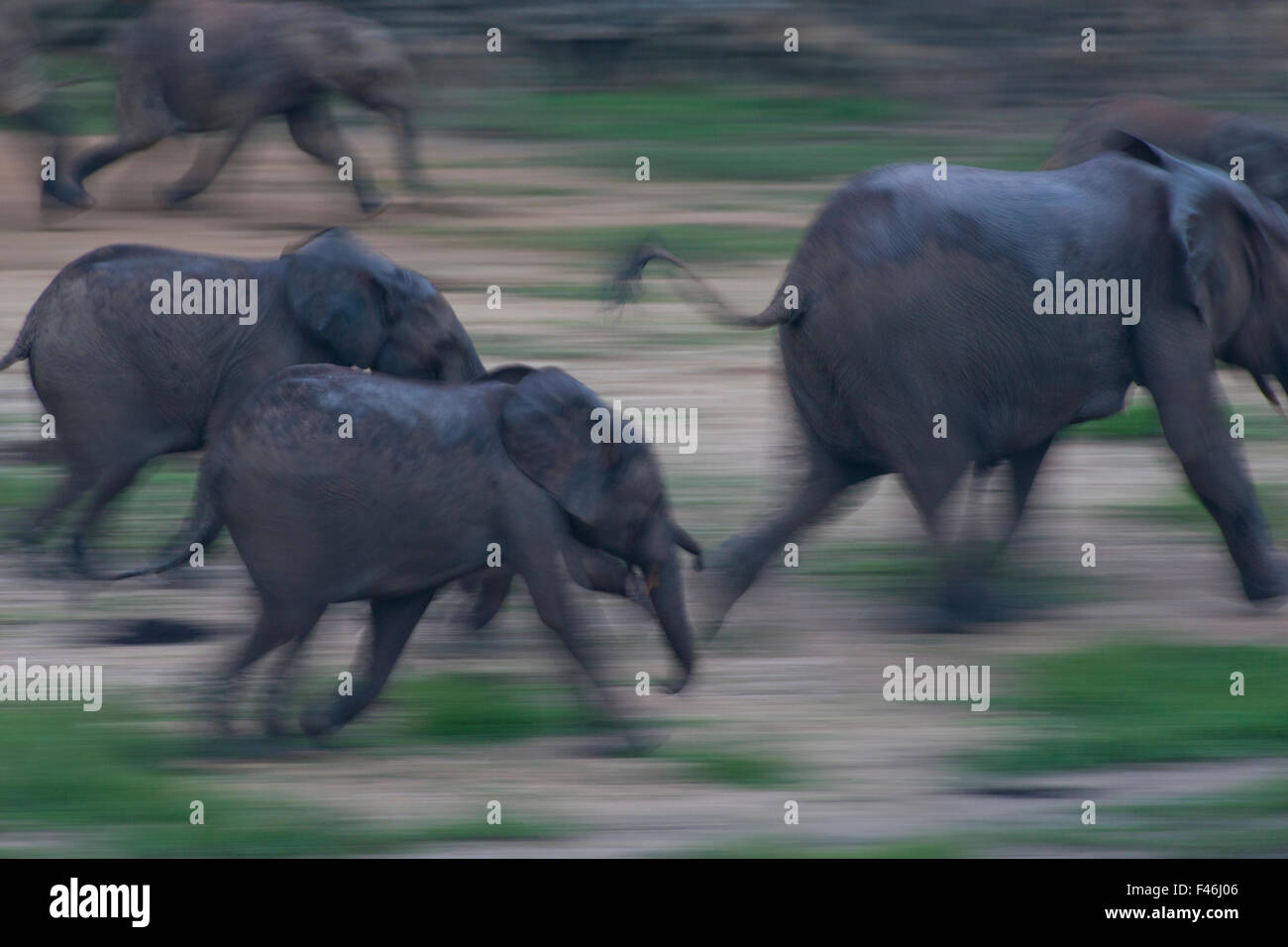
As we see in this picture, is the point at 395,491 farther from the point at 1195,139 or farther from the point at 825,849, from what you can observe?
the point at 1195,139

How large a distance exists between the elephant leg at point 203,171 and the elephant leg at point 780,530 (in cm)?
674

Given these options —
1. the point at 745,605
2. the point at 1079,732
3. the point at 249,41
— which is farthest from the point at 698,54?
the point at 1079,732

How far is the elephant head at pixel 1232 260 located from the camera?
660cm

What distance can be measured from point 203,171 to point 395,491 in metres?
7.98

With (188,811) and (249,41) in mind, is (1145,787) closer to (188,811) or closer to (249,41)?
(188,811)

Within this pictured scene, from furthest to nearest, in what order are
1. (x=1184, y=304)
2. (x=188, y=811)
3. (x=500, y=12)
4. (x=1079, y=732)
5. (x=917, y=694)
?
1. (x=500, y=12)
2. (x=1184, y=304)
3. (x=917, y=694)
4. (x=1079, y=732)
5. (x=188, y=811)

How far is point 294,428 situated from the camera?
17.9ft

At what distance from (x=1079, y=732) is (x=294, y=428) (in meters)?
2.28

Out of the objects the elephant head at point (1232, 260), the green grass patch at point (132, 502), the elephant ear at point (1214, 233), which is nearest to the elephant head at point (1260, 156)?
the elephant head at point (1232, 260)

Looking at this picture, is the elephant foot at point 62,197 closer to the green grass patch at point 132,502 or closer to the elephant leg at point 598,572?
the green grass patch at point 132,502

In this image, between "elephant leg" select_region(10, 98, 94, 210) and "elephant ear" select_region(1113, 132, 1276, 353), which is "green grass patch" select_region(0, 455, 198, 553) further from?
"elephant leg" select_region(10, 98, 94, 210)

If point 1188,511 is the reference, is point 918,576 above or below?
below

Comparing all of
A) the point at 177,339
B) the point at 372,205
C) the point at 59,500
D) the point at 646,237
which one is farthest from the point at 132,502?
the point at 372,205

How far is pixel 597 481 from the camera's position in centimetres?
565
